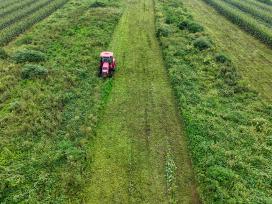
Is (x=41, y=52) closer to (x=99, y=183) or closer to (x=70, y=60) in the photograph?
(x=70, y=60)

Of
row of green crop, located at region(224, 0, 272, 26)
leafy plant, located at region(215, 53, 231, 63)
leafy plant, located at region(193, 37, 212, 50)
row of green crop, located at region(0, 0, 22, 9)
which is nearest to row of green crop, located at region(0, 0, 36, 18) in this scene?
row of green crop, located at region(0, 0, 22, 9)

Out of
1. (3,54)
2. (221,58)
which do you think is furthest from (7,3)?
(221,58)

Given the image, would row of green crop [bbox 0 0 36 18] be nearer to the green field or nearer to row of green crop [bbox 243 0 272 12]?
the green field

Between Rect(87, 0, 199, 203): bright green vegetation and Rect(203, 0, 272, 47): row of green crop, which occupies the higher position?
Rect(203, 0, 272, 47): row of green crop

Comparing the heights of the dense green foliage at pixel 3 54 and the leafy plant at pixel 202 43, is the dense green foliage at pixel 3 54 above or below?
below

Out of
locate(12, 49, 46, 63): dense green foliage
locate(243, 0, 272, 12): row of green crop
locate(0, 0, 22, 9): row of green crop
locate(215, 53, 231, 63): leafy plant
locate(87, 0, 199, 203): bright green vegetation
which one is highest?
locate(243, 0, 272, 12): row of green crop

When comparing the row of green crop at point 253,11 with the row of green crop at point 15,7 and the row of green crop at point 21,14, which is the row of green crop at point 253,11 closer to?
the row of green crop at point 21,14

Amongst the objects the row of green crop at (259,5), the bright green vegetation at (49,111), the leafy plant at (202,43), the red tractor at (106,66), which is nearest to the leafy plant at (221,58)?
the leafy plant at (202,43)
